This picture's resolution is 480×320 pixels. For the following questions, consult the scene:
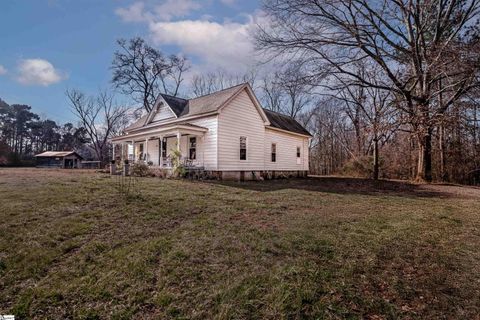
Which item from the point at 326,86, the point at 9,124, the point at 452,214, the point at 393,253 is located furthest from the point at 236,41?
the point at 9,124

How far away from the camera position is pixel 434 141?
1952 centimetres

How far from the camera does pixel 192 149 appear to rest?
52.0ft

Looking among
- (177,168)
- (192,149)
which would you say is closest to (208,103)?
(192,149)

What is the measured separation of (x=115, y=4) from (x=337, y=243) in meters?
9.30

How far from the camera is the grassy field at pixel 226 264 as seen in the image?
270 cm

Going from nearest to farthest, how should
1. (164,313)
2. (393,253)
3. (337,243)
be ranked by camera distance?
(164,313), (393,253), (337,243)

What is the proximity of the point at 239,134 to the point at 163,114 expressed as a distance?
6579 mm

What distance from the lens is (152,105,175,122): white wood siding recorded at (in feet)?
59.1

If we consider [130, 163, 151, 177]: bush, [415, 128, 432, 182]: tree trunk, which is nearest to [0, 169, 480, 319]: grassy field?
[130, 163, 151, 177]: bush

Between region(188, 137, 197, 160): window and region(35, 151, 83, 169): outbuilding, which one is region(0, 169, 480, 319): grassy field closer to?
region(188, 137, 197, 160): window

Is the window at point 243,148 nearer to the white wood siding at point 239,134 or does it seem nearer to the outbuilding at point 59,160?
the white wood siding at point 239,134

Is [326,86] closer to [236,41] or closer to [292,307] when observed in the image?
[236,41]

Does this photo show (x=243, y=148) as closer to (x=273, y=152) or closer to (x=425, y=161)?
(x=273, y=152)

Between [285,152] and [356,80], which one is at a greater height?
[356,80]
